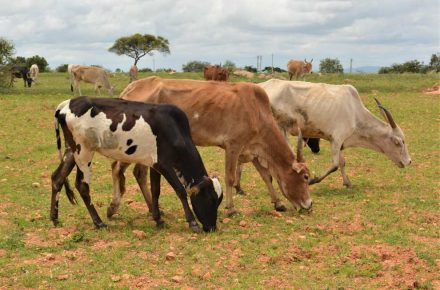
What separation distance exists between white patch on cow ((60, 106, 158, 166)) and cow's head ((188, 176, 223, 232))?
0.69 meters

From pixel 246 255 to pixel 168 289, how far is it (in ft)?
4.16

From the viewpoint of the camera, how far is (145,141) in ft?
23.5

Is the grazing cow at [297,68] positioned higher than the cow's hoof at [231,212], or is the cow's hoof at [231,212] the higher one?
the grazing cow at [297,68]

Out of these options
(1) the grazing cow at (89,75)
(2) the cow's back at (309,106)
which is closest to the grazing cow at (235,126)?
(2) the cow's back at (309,106)

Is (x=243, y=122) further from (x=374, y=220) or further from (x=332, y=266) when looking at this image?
(x=332, y=266)

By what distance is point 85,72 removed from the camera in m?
27.1

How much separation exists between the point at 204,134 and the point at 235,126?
0.48 meters

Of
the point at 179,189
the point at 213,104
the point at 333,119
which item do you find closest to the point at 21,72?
the point at 333,119

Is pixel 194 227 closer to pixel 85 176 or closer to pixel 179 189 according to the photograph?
pixel 179 189

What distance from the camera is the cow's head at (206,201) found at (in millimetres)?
7219

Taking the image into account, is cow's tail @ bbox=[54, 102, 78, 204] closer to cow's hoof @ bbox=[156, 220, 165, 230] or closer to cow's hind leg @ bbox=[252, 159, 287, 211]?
cow's hoof @ bbox=[156, 220, 165, 230]

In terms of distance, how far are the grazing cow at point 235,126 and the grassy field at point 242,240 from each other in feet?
1.82

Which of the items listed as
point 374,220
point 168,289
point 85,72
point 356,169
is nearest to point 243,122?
point 374,220

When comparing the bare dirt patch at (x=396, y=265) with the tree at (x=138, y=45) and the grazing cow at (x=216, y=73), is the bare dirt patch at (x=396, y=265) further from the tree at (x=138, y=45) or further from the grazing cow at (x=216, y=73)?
the tree at (x=138, y=45)
